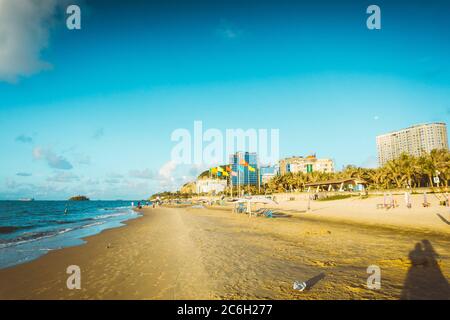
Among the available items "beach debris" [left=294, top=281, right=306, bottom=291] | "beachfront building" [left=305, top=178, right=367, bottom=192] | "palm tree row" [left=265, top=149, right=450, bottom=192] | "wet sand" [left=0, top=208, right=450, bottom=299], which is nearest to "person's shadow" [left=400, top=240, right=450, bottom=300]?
"wet sand" [left=0, top=208, right=450, bottom=299]

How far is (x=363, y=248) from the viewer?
425 inches

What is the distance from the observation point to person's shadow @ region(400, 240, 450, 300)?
5.55 m

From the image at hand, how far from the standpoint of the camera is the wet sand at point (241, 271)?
5.99 m

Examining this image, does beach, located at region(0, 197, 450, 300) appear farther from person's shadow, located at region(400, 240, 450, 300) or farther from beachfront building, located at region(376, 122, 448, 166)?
beachfront building, located at region(376, 122, 448, 166)

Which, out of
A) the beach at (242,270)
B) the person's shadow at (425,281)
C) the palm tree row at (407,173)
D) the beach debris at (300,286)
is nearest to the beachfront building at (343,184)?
the palm tree row at (407,173)

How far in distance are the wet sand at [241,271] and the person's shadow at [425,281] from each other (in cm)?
2

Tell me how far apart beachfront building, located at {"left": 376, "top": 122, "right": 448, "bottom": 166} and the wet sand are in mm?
171704

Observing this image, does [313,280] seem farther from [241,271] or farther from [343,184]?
[343,184]

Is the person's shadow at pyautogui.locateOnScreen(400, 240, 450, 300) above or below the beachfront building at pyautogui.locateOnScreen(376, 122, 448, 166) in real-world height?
below

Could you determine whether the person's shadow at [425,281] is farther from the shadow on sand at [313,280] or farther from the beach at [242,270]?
the shadow on sand at [313,280]
